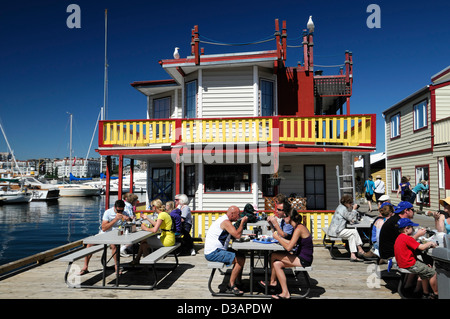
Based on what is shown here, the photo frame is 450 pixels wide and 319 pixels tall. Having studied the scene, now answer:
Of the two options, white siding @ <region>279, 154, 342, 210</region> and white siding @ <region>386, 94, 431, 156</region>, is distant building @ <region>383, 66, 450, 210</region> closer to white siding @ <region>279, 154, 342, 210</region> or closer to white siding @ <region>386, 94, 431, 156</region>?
white siding @ <region>386, 94, 431, 156</region>

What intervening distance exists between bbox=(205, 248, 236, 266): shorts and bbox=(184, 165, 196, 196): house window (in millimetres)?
7742

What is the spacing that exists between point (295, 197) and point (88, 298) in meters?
8.77

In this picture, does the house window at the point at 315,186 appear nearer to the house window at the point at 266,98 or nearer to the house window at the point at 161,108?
the house window at the point at 266,98

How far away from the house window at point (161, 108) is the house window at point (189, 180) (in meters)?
2.88

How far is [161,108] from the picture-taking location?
1466 cm

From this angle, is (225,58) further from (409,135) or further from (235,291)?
(409,135)

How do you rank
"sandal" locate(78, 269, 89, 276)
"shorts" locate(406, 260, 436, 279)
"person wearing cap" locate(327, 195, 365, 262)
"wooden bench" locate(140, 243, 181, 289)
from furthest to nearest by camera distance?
"person wearing cap" locate(327, 195, 365, 262) → "sandal" locate(78, 269, 89, 276) → "wooden bench" locate(140, 243, 181, 289) → "shorts" locate(406, 260, 436, 279)

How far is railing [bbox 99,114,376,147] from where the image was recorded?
34.1 ft

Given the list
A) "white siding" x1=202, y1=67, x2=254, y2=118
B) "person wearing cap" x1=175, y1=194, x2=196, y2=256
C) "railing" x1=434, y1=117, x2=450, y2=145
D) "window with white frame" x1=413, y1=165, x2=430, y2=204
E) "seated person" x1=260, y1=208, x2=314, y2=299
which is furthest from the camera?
"window with white frame" x1=413, y1=165, x2=430, y2=204

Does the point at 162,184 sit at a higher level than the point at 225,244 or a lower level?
higher

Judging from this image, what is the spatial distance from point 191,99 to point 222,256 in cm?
893

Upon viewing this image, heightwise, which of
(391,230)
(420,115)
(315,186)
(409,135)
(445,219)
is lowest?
(391,230)

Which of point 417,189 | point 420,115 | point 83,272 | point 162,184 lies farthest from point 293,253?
point 420,115

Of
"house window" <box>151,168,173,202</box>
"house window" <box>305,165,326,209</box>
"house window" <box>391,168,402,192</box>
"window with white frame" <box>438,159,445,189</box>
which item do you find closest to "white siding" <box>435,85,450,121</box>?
"window with white frame" <box>438,159,445,189</box>
